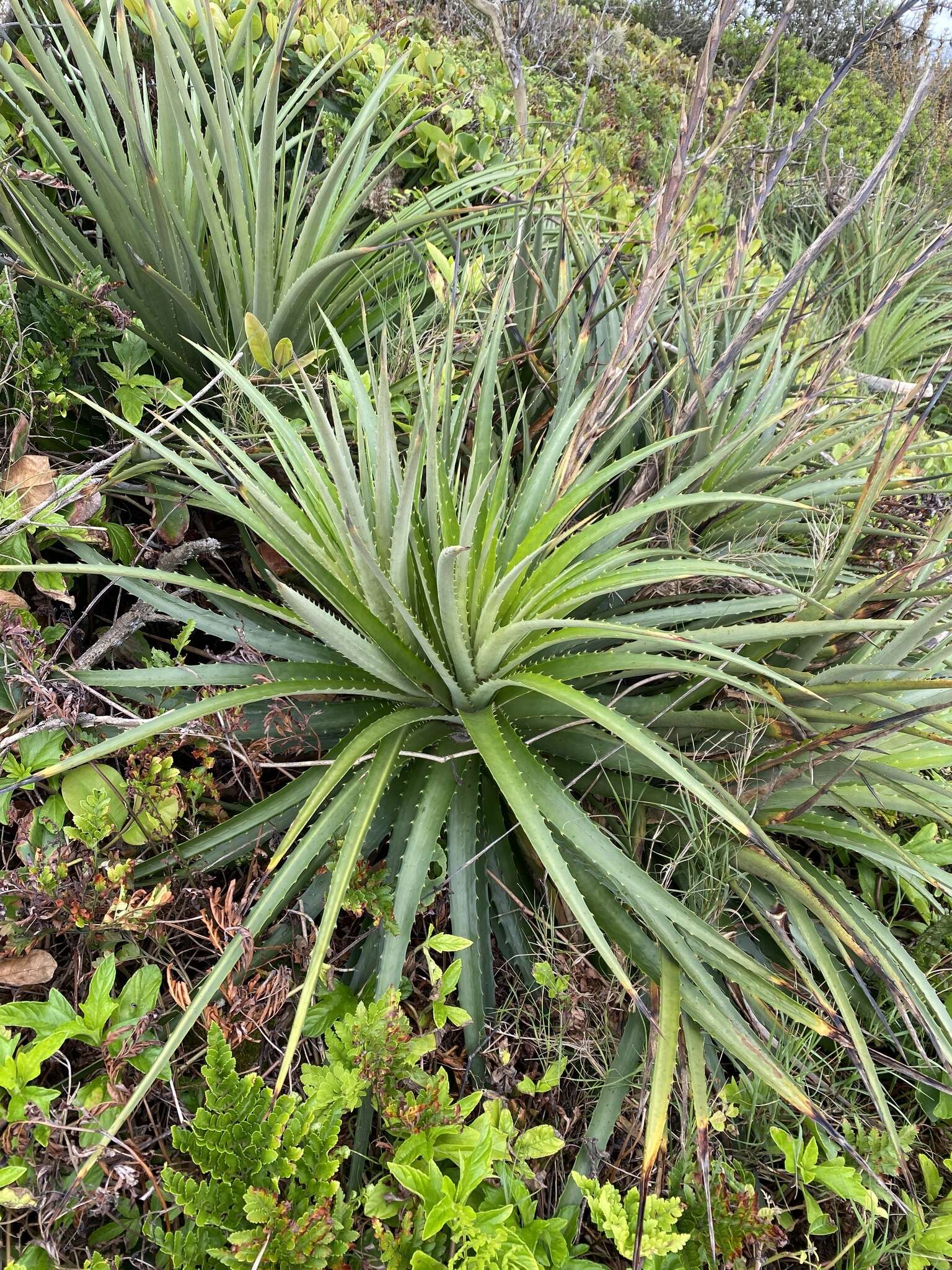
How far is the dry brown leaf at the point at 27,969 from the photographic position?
1.14 meters

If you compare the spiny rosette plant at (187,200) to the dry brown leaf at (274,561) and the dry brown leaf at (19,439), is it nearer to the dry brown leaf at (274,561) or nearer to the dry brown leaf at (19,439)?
the dry brown leaf at (19,439)

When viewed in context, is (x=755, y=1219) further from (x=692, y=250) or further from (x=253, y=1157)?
(x=692, y=250)

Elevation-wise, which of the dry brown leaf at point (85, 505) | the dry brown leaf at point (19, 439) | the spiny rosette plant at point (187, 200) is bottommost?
the dry brown leaf at point (85, 505)

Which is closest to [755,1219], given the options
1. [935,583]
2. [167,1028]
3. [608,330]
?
[167,1028]

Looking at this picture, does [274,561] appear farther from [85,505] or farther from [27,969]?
[27,969]

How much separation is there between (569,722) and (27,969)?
3.25ft

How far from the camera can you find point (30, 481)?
1451mm

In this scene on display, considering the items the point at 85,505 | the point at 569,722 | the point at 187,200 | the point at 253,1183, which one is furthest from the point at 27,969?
the point at 187,200

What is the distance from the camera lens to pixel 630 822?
1.36 meters

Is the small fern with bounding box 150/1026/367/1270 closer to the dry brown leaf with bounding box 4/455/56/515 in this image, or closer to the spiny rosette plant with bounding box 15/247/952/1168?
the spiny rosette plant with bounding box 15/247/952/1168

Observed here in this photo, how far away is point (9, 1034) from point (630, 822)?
3.50 ft

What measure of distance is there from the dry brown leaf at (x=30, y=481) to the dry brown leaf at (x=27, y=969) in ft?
2.64

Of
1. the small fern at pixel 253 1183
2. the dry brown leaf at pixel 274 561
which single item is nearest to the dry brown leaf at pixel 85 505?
the dry brown leaf at pixel 274 561

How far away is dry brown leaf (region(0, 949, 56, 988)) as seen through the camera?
114cm
